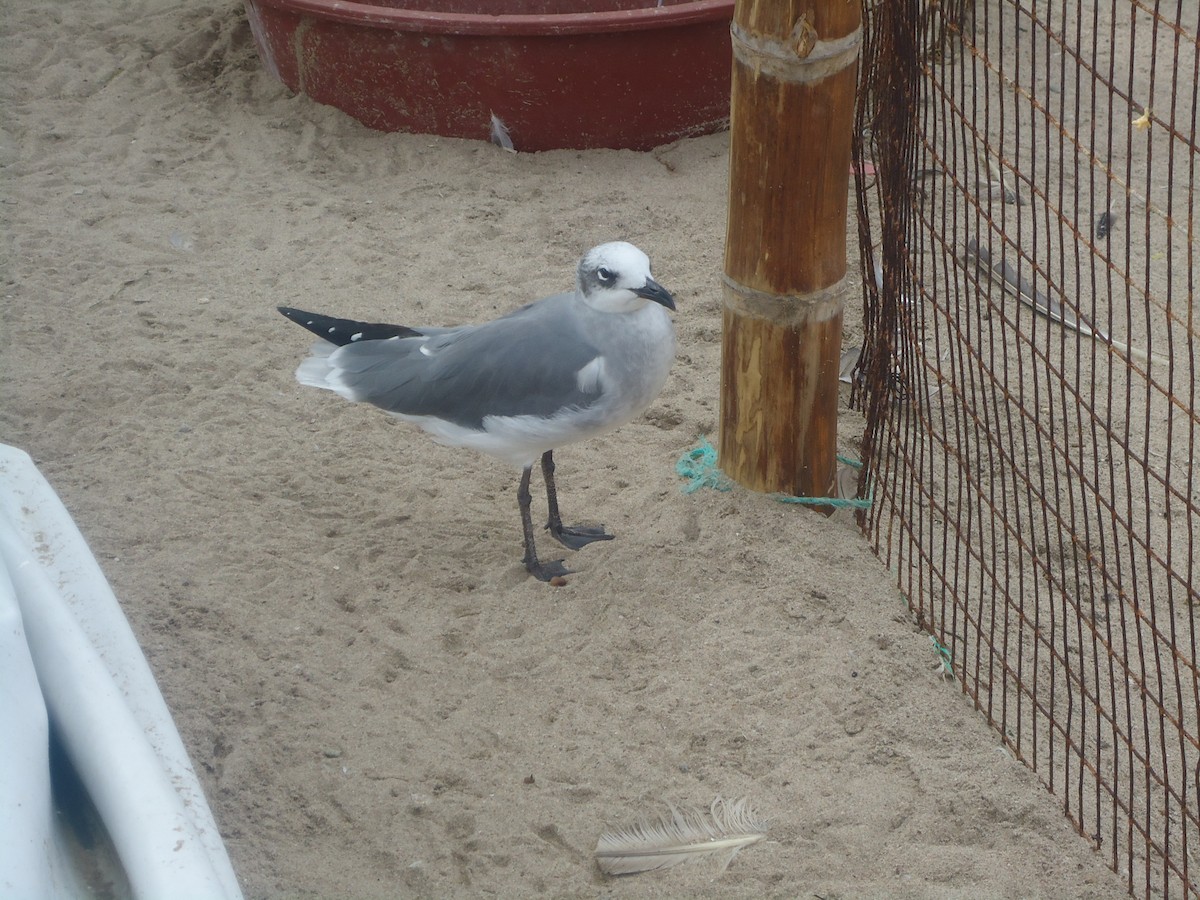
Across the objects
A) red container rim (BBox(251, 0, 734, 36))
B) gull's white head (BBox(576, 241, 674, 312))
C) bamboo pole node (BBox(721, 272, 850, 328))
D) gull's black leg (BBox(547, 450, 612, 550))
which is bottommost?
gull's black leg (BBox(547, 450, 612, 550))

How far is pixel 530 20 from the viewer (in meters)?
5.67

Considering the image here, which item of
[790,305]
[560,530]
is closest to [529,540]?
[560,530]

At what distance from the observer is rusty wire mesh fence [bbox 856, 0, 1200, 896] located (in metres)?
2.83

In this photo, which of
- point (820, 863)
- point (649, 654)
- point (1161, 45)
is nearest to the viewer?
point (820, 863)

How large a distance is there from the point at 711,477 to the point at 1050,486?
1126mm

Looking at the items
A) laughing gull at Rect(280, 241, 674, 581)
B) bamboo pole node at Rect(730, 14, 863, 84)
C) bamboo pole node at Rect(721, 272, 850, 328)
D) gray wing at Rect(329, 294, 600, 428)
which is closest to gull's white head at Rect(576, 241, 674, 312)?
laughing gull at Rect(280, 241, 674, 581)

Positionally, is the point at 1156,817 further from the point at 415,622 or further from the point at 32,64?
the point at 32,64

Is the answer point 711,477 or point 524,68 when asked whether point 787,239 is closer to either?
point 711,477

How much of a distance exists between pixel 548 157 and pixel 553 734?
3.58m

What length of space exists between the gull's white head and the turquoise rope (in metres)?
0.67

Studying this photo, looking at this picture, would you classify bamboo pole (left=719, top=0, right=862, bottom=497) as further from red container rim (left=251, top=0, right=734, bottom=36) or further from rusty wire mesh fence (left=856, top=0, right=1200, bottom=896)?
red container rim (left=251, top=0, right=734, bottom=36)

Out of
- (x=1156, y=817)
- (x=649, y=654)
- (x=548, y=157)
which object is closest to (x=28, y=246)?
(x=548, y=157)

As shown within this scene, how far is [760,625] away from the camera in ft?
11.2

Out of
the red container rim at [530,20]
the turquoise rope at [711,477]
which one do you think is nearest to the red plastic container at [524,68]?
the red container rim at [530,20]
